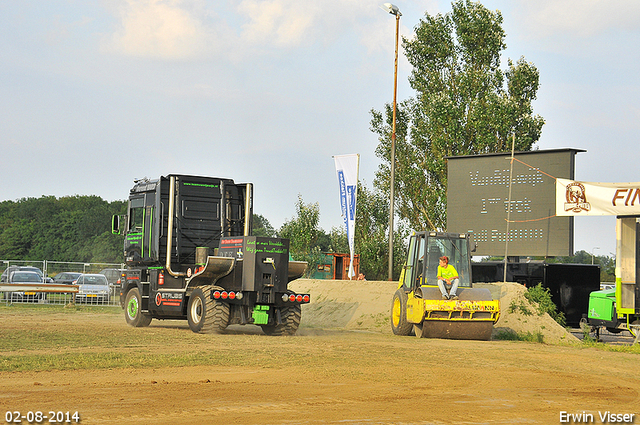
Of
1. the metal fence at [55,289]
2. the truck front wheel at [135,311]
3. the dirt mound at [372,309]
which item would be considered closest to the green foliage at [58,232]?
the metal fence at [55,289]

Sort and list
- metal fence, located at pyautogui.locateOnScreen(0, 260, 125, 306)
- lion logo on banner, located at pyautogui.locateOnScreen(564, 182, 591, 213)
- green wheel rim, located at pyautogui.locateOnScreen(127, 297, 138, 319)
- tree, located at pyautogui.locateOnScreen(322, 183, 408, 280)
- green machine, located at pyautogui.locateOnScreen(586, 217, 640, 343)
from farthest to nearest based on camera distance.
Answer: tree, located at pyautogui.locateOnScreen(322, 183, 408, 280), metal fence, located at pyautogui.locateOnScreen(0, 260, 125, 306), green wheel rim, located at pyautogui.locateOnScreen(127, 297, 138, 319), lion logo on banner, located at pyautogui.locateOnScreen(564, 182, 591, 213), green machine, located at pyautogui.locateOnScreen(586, 217, 640, 343)

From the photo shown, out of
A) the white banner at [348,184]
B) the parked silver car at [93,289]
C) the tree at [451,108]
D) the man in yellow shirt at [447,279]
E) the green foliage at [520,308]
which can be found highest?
the tree at [451,108]

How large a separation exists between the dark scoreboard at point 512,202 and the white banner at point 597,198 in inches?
239

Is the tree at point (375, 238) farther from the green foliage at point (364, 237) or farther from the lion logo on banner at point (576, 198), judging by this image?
the lion logo on banner at point (576, 198)

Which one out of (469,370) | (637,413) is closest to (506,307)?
(469,370)

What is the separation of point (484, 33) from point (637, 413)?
1411 inches

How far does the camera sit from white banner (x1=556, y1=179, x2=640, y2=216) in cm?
1753

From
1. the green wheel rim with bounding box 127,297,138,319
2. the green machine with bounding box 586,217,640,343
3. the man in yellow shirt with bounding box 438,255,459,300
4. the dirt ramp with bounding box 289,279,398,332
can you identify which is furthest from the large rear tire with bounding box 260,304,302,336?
the green machine with bounding box 586,217,640,343

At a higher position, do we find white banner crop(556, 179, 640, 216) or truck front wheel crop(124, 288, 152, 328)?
white banner crop(556, 179, 640, 216)

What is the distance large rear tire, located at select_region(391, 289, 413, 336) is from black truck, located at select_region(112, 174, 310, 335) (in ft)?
9.85

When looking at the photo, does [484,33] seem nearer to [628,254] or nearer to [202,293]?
[628,254]

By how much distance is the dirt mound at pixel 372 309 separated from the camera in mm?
21938

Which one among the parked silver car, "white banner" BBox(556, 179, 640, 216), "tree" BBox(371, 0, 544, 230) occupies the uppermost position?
"tree" BBox(371, 0, 544, 230)

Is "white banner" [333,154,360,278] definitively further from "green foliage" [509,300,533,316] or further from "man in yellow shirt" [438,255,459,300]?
"man in yellow shirt" [438,255,459,300]
